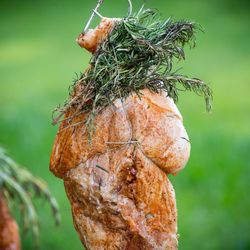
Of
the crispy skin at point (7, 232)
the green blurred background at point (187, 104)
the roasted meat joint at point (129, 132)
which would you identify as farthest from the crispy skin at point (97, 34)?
the green blurred background at point (187, 104)

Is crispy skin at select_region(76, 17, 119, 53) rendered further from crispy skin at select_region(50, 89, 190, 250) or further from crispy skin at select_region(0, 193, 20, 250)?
crispy skin at select_region(0, 193, 20, 250)

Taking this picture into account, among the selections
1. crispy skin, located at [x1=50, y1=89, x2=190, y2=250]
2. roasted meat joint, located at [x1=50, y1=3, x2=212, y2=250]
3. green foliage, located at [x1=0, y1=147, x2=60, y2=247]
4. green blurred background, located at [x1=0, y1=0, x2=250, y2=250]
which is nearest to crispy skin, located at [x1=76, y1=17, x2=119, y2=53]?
roasted meat joint, located at [x1=50, y1=3, x2=212, y2=250]

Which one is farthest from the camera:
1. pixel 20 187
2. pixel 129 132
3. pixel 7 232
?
pixel 20 187

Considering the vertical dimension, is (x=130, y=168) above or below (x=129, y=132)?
below

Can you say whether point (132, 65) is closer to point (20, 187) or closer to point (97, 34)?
point (97, 34)

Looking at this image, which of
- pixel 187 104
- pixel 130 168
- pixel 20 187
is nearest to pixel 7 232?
pixel 20 187

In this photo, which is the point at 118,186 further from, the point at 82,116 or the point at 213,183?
the point at 213,183
